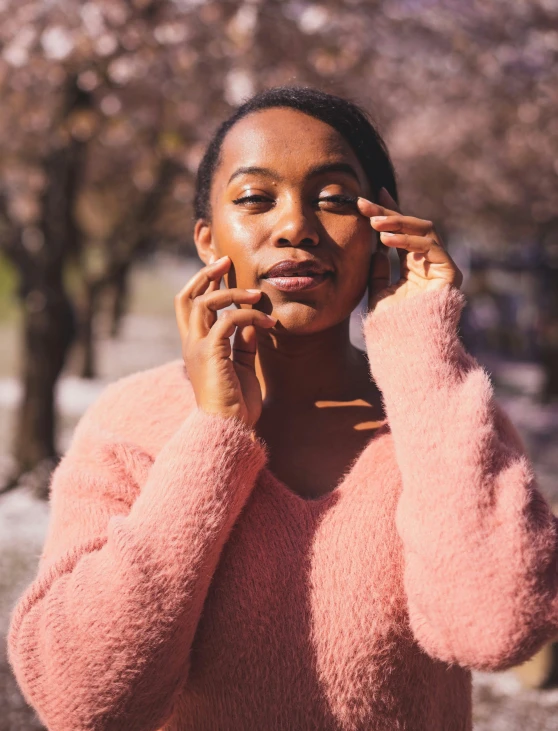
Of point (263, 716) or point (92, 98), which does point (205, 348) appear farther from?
point (92, 98)

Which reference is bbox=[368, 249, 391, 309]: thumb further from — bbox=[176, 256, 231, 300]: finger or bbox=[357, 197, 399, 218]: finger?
bbox=[176, 256, 231, 300]: finger

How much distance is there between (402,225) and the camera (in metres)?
1.57

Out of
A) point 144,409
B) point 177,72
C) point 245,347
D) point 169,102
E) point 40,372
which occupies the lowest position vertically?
point 40,372

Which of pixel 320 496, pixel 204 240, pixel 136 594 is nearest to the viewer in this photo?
pixel 136 594

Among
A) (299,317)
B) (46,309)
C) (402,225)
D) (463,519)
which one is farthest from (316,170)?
(46,309)

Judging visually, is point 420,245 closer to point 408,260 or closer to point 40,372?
point 408,260

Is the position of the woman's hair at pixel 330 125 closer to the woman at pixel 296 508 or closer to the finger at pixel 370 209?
the woman at pixel 296 508

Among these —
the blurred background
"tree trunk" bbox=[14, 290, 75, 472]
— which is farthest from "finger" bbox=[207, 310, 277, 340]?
"tree trunk" bbox=[14, 290, 75, 472]

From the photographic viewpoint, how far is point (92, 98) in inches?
297

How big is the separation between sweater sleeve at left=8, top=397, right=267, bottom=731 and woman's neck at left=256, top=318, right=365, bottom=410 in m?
0.30

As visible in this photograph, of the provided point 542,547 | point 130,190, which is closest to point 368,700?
point 542,547

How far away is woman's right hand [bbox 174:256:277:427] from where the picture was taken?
1465mm

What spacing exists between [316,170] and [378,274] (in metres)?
0.29

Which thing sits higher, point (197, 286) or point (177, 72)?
point (177, 72)
